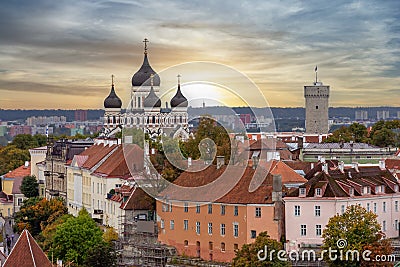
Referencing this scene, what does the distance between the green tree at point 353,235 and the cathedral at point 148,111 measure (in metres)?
11.8

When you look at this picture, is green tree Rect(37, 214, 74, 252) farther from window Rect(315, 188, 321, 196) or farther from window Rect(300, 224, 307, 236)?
window Rect(315, 188, 321, 196)

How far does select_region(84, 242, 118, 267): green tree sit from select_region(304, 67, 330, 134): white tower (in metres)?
87.8

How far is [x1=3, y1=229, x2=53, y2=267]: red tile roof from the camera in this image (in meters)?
44.4

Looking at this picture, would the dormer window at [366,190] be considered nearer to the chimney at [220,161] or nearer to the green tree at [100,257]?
the chimney at [220,161]

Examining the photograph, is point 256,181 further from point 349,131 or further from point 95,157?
point 349,131

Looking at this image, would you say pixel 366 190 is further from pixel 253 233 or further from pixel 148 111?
pixel 148 111

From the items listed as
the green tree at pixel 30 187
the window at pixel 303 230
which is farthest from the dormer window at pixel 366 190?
the green tree at pixel 30 187

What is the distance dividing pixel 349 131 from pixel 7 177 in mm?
37364

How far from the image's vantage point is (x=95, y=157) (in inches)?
2889

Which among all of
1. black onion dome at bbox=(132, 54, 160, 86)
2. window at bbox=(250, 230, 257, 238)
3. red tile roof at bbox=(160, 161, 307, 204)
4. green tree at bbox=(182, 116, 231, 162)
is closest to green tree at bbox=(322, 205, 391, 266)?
window at bbox=(250, 230, 257, 238)

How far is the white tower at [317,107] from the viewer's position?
138 metres

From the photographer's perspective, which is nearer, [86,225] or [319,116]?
[86,225]

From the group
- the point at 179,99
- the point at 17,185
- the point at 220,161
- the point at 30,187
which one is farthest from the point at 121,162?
the point at 17,185

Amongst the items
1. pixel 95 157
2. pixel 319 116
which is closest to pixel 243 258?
pixel 95 157
